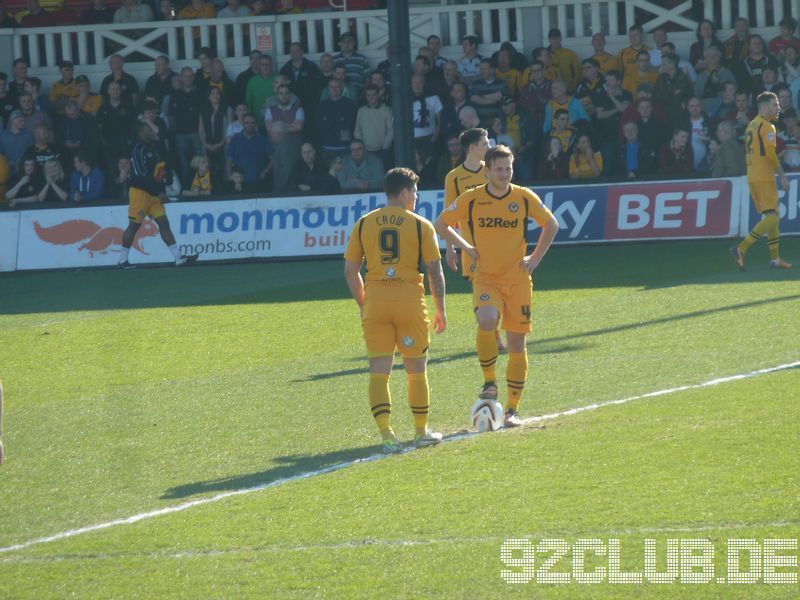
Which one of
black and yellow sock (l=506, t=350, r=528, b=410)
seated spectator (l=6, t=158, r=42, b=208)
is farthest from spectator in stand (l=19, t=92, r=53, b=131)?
black and yellow sock (l=506, t=350, r=528, b=410)

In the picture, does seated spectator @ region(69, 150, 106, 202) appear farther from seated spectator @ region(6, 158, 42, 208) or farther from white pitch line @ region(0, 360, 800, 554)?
white pitch line @ region(0, 360, 800, 554)

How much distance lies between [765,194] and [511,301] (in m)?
8.11

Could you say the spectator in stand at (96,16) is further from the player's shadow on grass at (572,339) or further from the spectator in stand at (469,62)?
the player's shadow on grass at (572,339)

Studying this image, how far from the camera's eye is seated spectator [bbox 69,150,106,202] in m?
22.1

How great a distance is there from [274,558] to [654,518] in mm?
1965

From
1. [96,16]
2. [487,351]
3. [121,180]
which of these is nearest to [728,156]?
[121,180]

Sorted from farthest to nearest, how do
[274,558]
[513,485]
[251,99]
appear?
[251,99] < [513,485] < [274,558]

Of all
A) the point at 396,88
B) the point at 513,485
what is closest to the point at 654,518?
the point at 513,485

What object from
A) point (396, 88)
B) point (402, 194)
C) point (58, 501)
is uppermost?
point (396, 88)

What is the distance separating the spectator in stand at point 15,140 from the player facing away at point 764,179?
1250 cm

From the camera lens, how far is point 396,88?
720 inches

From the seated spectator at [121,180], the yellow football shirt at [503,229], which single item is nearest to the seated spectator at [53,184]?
the seated spectator at [121,180]

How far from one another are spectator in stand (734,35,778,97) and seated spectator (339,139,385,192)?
599 centimetres

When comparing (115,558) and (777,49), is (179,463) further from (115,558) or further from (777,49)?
(777,49)
